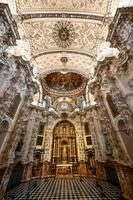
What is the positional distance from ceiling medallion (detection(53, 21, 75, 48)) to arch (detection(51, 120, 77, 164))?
1095 centimetres

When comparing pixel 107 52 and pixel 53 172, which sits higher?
pixel 107 52

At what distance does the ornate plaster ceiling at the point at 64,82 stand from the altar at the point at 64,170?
991 cm

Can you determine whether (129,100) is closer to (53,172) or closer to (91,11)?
(91,11)

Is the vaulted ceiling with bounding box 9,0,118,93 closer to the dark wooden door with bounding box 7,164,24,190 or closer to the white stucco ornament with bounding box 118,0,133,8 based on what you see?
the white stucco ornament with bounding box 118,0,133,8

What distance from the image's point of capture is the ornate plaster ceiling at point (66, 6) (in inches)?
327

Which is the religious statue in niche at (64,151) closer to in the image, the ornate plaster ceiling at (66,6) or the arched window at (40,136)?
the arched window at (40,136)

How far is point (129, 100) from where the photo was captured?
5.93 metres

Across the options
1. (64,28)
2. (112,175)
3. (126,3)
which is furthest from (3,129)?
(126,3)

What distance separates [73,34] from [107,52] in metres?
3.31

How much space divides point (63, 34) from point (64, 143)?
1291 centimetres

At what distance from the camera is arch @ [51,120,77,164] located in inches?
596

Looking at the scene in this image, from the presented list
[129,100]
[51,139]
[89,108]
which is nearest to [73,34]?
[129,100]

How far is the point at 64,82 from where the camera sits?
1950 cm

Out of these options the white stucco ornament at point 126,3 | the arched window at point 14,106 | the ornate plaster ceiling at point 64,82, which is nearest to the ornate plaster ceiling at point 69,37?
Result: the white stucco ornament at point 126,3
